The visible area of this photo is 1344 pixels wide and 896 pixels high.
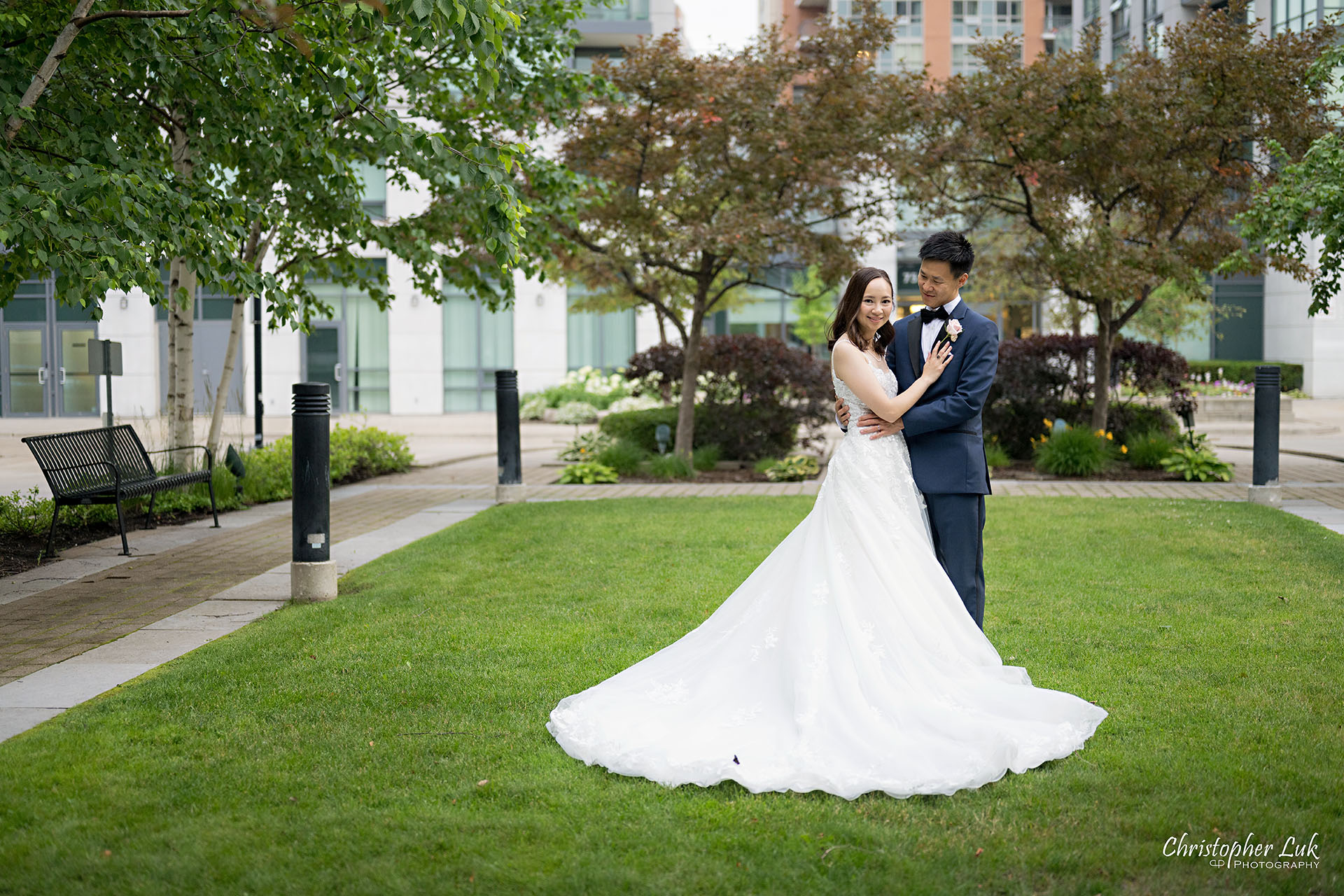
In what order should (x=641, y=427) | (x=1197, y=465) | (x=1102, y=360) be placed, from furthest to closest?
(x=641, y=427)
(x=1102, y=360)
(x=1197, y=465)

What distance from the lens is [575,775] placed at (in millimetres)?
4109

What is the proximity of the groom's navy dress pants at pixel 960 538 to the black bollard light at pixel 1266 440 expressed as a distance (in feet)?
26.3

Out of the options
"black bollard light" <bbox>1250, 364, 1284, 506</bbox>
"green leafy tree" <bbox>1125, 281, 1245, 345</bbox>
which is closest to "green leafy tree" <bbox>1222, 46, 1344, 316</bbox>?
"black bollard light" <bbox>1250, 364, 1284, 506</bbox>

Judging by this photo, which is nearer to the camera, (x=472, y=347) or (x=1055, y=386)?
(x=1055, y=386)

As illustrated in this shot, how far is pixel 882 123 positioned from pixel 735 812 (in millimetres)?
11369

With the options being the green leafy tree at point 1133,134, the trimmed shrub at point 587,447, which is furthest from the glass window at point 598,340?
the green leafy tree at point 1133,134

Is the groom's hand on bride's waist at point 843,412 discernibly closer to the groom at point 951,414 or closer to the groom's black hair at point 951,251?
the groom at point 951,414

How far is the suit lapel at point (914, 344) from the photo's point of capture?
4.86 metres

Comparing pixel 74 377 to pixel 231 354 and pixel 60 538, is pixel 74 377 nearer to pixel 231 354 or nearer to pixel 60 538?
pixel 231 354

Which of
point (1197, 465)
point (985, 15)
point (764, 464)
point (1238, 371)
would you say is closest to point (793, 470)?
point (764, 464)

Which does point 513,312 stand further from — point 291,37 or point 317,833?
point 317,833

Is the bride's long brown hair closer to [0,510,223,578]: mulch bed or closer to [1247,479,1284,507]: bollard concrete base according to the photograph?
[0,510,223,578]: mulch bed

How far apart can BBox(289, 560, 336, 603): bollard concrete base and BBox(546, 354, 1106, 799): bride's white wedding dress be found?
320cm

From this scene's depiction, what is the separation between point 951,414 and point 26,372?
3374 centimetres
